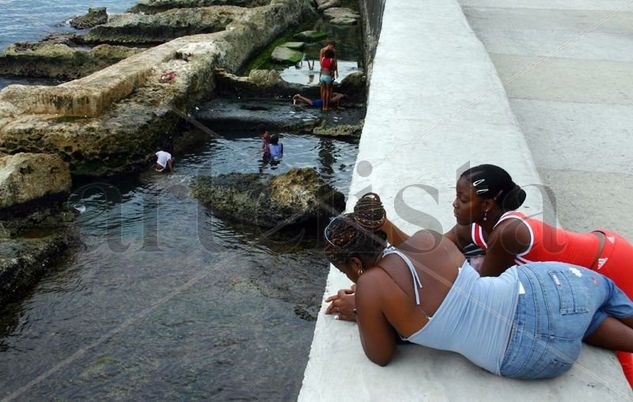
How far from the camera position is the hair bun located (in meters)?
2.62

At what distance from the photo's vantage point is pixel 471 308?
2.43m

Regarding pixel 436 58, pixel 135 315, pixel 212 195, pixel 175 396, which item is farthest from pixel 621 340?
pixel 212 195

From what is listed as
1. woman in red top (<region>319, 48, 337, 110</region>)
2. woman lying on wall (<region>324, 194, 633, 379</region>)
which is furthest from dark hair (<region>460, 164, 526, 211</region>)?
woman in red top (<region>319, 48, 337, 110</region>)

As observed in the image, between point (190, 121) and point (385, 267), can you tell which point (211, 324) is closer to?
point (385, 267)

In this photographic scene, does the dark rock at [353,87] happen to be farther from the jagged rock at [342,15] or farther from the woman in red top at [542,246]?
the woman in red top at [542,246]

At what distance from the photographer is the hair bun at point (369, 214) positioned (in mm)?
2617

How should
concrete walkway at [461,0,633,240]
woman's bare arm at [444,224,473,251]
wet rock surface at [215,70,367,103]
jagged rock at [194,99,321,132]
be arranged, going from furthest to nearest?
wet rock surface at [215,70,367,103]
jagged rock at [194,99,321,132]
concrete walkway at [461,0,633,240]
woman's bare arm at [444,224,473,251]

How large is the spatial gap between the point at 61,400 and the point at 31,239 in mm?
3230

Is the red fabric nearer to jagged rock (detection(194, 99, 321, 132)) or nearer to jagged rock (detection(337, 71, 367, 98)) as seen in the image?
jagged rock (detection(194, 99, 321, 132))

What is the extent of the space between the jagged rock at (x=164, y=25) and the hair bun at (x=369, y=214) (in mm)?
18649

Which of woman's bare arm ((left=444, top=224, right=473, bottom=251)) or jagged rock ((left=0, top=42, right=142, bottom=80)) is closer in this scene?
woman's bare arm ((left=444, top=224, right=473, bottom=251))

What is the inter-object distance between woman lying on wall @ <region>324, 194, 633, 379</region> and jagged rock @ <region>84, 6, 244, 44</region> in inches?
744

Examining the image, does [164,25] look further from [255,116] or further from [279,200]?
[279,200]

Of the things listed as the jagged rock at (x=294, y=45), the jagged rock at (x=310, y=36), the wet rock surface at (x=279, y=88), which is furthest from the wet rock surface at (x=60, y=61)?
the jagged rock at (x=310, y=36)
